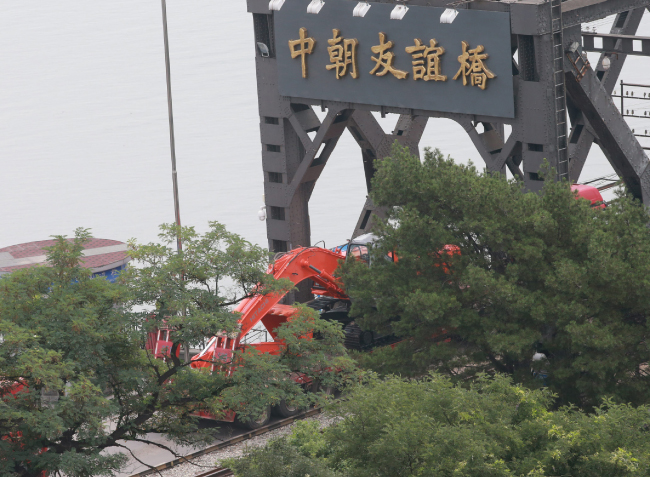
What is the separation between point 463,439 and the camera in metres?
18.3

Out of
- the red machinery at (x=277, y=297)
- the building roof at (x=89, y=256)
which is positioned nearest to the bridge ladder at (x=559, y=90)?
the red machinery at (x=277, y=297)

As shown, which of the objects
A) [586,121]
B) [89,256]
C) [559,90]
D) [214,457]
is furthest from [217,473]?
[586,121]

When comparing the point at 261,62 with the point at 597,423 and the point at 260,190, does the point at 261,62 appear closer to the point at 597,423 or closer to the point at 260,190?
the point at 597,423

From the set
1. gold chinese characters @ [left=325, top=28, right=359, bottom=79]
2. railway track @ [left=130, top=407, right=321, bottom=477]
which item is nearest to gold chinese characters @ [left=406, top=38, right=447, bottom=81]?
gold chinese characters @ [left=325, top=28, right=359, bottom=79]

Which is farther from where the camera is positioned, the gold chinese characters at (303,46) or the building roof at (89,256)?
the building roof at (89,256)

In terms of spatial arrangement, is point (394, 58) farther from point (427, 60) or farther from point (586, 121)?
point (586, 121)

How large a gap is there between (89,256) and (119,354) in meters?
17.0

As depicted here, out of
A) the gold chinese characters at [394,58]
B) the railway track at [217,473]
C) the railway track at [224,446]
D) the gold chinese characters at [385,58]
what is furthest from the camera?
the gold chinese characters at [385,58]

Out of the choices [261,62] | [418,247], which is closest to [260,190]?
[261,62]

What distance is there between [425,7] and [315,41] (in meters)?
4.07

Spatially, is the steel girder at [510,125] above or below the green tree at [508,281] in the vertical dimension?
above

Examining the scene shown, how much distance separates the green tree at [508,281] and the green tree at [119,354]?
12.2ft

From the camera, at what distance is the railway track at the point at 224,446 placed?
26.4 m

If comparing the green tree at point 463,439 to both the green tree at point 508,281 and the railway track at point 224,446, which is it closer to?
the green tree at point 508,281
